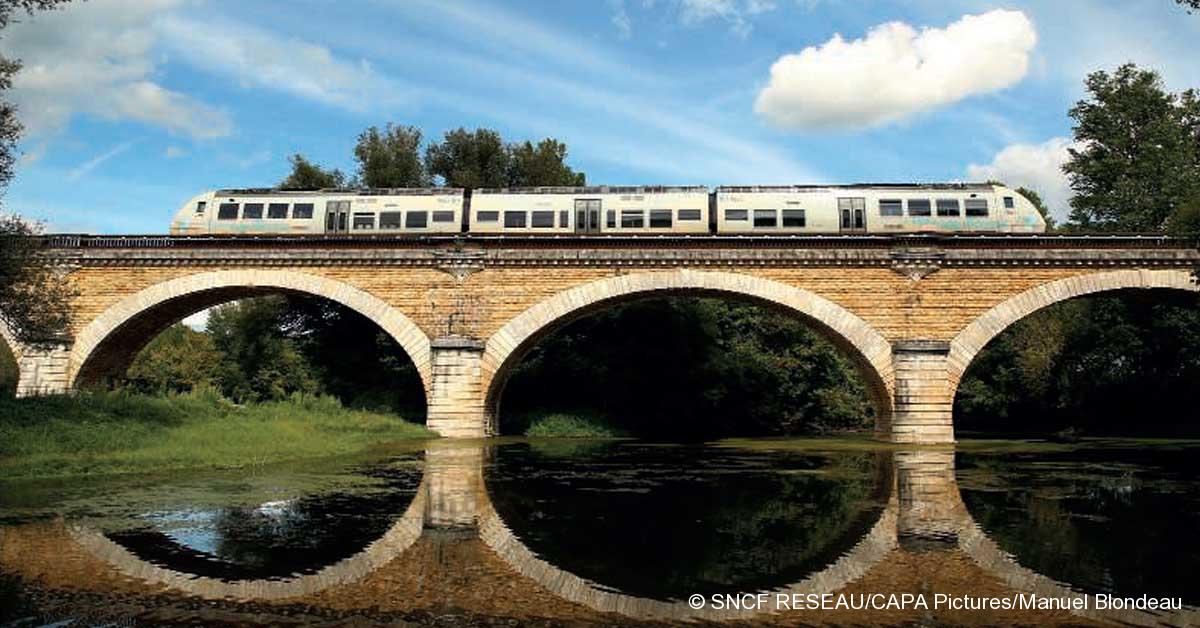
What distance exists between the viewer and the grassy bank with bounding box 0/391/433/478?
530 inches

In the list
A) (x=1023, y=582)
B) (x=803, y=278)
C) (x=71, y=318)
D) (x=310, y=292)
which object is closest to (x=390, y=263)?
(x=310, y=292)

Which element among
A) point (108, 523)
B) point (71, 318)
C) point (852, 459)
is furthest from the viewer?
point (71, 318)

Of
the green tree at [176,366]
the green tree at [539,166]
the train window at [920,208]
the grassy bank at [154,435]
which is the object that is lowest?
the grassy bank at [154,435]

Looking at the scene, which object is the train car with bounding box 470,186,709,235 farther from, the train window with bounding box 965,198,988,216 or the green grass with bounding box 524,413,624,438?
the green grass with bounding box 524,413,624,438

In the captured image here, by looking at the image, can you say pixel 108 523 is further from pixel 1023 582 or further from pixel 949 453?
pixel 949 453

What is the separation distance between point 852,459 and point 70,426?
1655 centimetres

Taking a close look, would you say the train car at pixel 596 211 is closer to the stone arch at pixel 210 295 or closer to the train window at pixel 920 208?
the stone arch at pixel 210 295

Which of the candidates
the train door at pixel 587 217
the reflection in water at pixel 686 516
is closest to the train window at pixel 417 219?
the train door at pixel 587 217

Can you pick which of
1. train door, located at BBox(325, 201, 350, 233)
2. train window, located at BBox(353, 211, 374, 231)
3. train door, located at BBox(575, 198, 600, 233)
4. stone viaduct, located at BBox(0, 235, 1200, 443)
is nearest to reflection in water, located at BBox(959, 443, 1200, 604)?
stone viaduct, located at BBox(0, 235, 1200, 443)

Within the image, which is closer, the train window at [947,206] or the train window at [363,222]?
the train window at [947,206]

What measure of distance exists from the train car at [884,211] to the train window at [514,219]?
607 centimetres

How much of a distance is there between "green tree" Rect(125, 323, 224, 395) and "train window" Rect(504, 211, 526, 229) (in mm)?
21869

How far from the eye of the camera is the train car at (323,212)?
25.8 m

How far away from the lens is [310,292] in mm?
25344
